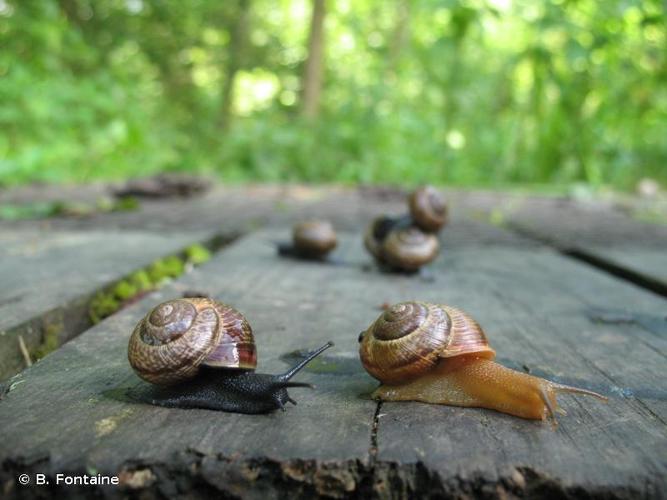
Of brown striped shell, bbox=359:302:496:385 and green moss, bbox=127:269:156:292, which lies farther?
green moss, bbox=127:269:156:292

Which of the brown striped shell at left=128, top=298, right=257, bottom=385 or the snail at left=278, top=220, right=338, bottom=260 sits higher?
the brown striped shell at left=128, top=298, right=257, bottom=385

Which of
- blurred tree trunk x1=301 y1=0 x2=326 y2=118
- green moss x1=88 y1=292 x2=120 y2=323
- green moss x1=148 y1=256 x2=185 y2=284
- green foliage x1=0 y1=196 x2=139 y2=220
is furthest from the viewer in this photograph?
blurred tree trunk x1=301 y1=0 x2=326 y2=118

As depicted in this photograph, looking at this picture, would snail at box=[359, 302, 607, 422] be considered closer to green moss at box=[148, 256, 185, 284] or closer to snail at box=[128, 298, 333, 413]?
snail at box=[128, 298, 333, 413]

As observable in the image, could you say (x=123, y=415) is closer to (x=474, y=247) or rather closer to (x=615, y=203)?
(x=474, y=247)

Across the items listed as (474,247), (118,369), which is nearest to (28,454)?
(118,369)

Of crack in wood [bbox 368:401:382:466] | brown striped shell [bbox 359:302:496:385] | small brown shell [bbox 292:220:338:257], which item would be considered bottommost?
small brown shell [bbox 292:220:338:257]

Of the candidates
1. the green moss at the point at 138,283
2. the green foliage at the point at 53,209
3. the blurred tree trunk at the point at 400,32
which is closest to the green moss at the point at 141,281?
the green moss at the point at 138,283

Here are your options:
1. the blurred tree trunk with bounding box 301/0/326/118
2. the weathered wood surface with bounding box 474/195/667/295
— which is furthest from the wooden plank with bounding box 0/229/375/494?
the blurred tree trunk with bounding box 301/0/326/118

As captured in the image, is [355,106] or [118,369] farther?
[355,106]
